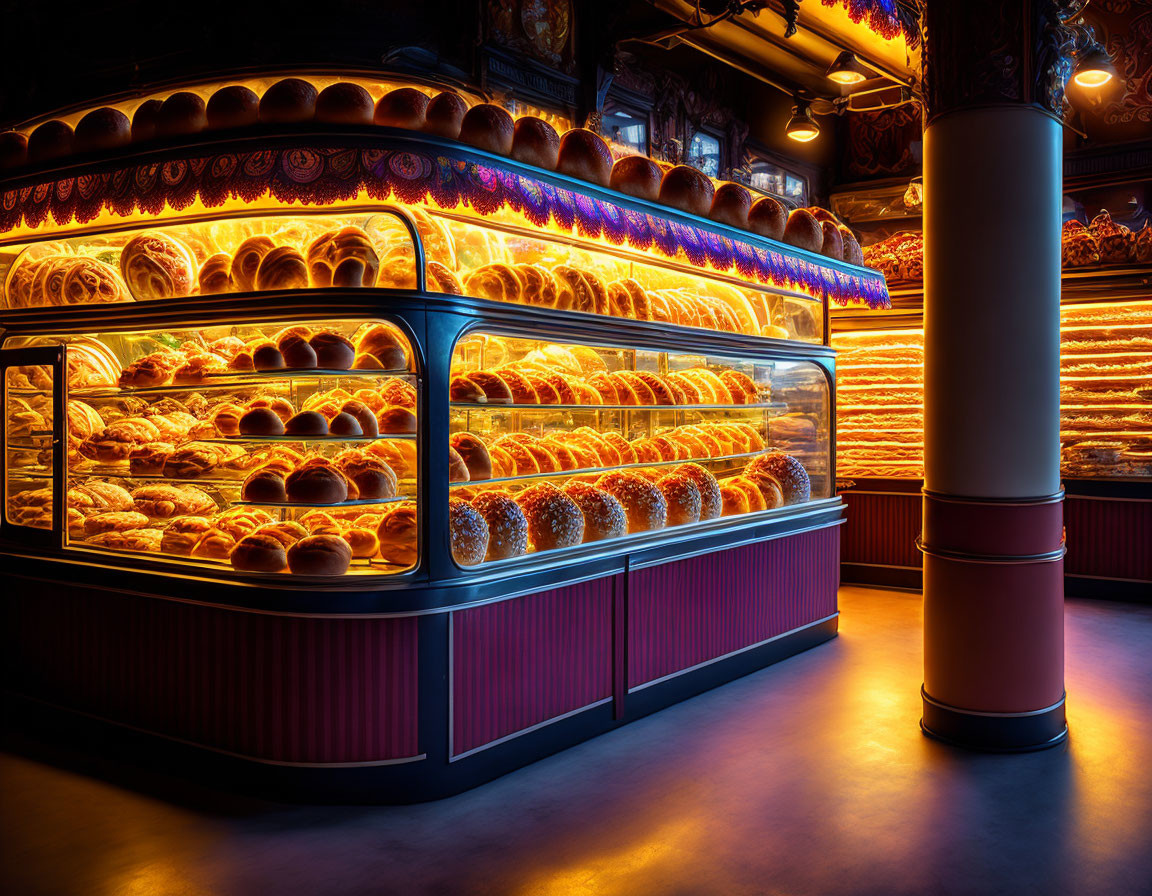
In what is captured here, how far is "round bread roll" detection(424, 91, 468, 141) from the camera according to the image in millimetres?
4191

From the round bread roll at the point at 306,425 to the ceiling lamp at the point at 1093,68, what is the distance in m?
6.70

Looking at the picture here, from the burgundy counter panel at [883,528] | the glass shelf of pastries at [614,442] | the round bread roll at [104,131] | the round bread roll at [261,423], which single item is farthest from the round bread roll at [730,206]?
the burgundy counter panel at [883,528]

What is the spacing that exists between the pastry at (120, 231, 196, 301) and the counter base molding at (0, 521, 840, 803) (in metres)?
1.43

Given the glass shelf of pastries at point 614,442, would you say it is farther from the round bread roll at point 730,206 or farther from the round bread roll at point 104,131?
the round bread roll at point 104,131

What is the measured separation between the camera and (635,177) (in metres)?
5.10

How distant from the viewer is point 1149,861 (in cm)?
335

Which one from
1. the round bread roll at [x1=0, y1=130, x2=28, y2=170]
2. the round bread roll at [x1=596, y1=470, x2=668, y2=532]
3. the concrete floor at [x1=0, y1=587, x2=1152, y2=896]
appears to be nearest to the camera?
the concrete floor at [x1=0, y1=587, x2=1152, y2=896]

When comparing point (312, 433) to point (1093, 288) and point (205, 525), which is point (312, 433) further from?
point (1093, 288)

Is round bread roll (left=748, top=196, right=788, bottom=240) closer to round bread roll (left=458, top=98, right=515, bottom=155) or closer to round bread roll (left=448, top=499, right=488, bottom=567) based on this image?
round bread roll (left=458, top=98, right=515, bottom=155)

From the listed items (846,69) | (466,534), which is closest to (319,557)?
(466,534)

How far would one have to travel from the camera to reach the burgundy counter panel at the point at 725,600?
199 inches

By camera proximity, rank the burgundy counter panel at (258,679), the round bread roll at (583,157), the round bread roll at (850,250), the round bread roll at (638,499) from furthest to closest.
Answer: the round bread roll at (850,250), the round bread roll at (638,499), the round bread roll at (583,157), the burgundy counter panel at (258,679)

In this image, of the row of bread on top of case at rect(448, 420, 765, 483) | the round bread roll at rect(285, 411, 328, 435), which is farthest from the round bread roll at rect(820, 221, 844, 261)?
the round bread roll at rect(285, 411, 328, 435)

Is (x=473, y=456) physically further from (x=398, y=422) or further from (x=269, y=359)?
(x=269, y=359)
